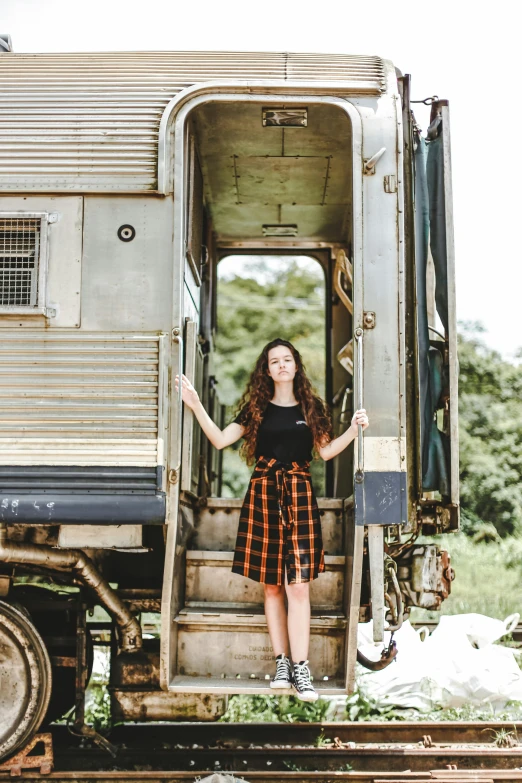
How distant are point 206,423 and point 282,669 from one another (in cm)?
136

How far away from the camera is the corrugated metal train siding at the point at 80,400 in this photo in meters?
4.07

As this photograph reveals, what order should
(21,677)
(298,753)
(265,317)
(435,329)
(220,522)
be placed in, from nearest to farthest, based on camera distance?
(21,677), (435,329), (298,753), (220,522), (265,317)

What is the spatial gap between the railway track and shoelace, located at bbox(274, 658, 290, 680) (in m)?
0.74

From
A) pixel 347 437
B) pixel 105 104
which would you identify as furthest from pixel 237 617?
pixel 105 104

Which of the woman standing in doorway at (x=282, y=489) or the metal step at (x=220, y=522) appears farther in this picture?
the metal step at (x=220, y=522)

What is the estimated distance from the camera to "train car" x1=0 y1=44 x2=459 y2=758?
4098 millimetres

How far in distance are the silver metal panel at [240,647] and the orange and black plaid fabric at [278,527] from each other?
286mm

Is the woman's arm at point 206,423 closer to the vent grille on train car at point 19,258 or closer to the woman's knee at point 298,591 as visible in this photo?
the woman's knee at point 298,591

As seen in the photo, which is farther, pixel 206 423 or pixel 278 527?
pixel 278 527

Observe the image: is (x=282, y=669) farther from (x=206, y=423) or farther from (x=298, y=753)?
(x=206, y=423)

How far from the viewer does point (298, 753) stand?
488 cm

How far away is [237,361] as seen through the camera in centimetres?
1945

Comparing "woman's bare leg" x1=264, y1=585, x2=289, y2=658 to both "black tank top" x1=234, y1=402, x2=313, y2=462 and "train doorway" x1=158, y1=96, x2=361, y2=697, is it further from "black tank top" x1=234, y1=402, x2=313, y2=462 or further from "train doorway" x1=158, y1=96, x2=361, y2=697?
"black tank top" x1=234, y1=402, x2=313, y2=462

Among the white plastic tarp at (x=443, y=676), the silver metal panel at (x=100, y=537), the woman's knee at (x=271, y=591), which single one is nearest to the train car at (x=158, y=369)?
the silver metal panel at (x=100, y=537)
